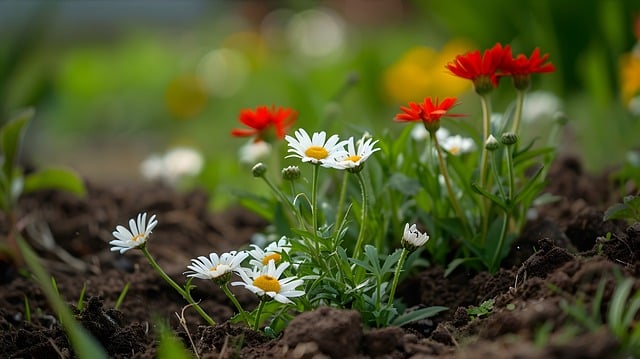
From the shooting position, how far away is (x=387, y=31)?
297 inches

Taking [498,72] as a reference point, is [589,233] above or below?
below

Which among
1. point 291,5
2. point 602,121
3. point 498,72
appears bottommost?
point 291,5

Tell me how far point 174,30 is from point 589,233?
7.88 meters

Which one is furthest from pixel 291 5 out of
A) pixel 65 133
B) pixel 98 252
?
pixel 98 252

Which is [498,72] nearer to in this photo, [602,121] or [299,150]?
[299,150]

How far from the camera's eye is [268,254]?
1556 millimetres

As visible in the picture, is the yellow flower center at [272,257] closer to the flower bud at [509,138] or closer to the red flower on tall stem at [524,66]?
the flower bud at [509,138]

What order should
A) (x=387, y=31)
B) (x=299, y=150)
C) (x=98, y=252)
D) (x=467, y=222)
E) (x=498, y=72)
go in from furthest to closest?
(x=387, y=31), (x=98, y=252), (x=467, y=222), (x=498, y=72), (x=299, y=150)

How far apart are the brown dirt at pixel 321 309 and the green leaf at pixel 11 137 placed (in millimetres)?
269

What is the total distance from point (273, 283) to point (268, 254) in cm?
13

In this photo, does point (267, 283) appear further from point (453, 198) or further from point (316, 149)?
point (453, 198)

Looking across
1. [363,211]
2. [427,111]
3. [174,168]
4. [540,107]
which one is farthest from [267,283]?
[540,107]

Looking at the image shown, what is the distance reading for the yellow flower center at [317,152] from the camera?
1.51 meters

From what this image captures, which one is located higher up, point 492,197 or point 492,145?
point 492,145
